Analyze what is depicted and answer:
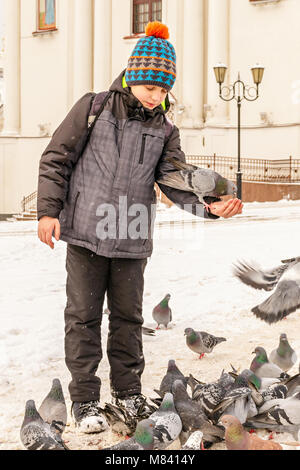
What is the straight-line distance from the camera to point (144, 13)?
24.0 m

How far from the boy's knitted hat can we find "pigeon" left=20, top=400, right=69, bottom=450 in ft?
4.86

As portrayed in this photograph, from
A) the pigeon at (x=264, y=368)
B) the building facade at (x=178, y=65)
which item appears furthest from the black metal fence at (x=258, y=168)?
the pigeon at (x=264, y=368)

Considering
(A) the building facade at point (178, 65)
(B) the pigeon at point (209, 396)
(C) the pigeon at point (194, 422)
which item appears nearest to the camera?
(C) the pigeon at point (194, 422)

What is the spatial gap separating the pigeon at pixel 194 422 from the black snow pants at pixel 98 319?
1.39 feet

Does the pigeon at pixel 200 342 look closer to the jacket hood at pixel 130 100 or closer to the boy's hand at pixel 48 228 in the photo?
the boy's hand at pixel 48 228

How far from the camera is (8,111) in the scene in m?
26.2

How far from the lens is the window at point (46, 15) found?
25.1 meters

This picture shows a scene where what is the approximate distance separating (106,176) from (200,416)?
3.66 ft

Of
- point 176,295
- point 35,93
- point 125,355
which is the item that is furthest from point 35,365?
point 35,93

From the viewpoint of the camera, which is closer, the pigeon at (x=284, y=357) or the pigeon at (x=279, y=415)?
the pigeon at (x=279, y=415)

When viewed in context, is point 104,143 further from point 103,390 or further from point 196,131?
point 196,131

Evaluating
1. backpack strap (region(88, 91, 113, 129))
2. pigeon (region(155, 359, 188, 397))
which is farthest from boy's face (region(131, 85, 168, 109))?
pigeon (region(155, 359, 188, 397))
